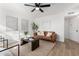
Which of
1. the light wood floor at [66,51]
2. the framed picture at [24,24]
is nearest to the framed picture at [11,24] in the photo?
the framed picture at [24,24]

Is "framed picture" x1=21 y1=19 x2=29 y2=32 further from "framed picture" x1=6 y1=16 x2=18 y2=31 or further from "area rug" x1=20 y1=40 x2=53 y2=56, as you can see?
"area rug" x1=20 y1=40 x2=53 y2=56

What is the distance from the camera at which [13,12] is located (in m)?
1.80

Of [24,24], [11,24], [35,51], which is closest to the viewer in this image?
[11,24]

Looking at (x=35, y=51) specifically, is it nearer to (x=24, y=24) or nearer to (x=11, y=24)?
(x=24, y=24)

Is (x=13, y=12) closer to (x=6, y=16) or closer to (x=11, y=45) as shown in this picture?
(x=6, y=16)

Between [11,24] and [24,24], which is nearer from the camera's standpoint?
[11,24]

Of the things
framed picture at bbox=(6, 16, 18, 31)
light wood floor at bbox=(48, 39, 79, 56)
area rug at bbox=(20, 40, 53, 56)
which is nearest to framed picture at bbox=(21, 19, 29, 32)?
framed picture at bbox=(6, 16, 18, 31)

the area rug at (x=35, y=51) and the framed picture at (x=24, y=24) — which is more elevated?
the framed picture at (x=24, y=24)

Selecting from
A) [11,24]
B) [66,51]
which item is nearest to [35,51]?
[66,51]

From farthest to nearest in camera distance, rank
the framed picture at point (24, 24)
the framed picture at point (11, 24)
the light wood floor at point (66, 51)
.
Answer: the framed picture at point (24, 24) → the framed picture at point (11, 24) → the light wood floor at point (66, 51)

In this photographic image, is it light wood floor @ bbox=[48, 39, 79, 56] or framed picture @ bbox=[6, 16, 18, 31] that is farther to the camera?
framed picture @ bbox=[6, 16, 18, 31]

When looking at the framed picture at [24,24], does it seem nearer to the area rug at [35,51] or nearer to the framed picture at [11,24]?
the framed picture at [11,24]

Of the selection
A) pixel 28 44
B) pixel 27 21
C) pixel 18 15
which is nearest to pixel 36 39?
pixel 28 44

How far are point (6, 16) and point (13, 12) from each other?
0.24m
